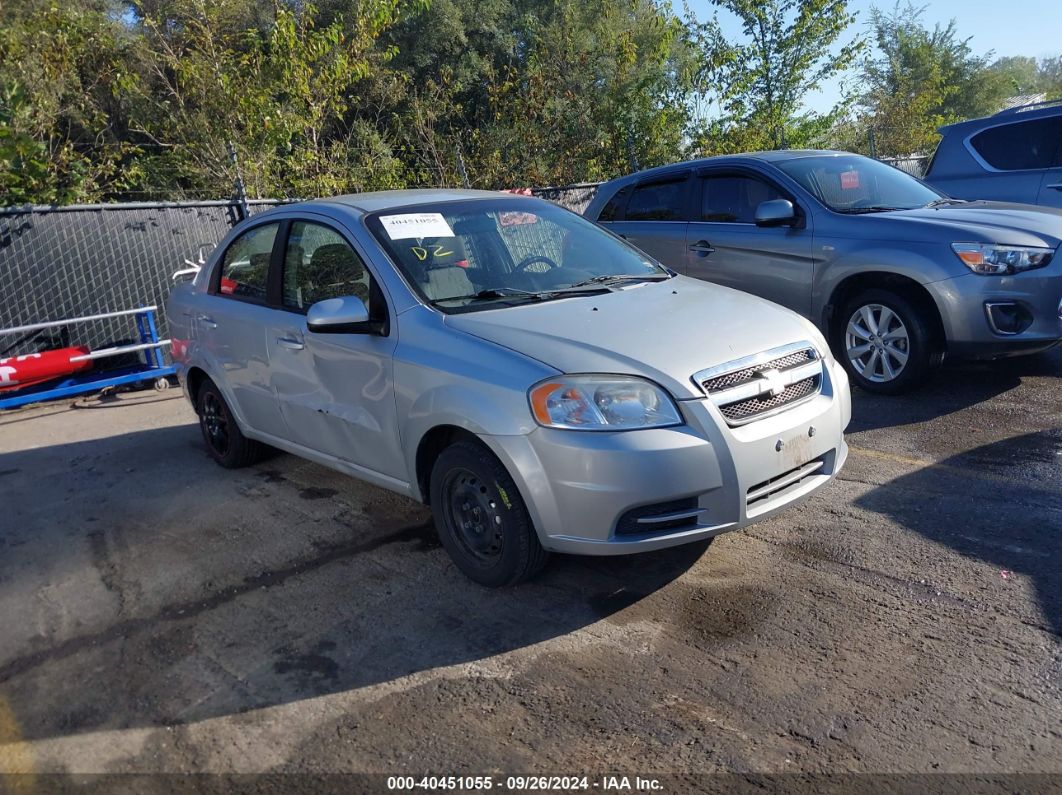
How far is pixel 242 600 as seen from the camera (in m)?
4.11

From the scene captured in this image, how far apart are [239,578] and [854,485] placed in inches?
128

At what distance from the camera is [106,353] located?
8.68 meters

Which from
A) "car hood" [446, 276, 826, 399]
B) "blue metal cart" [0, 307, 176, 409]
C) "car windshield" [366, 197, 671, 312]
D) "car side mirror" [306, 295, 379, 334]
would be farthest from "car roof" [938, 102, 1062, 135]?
"blue metal cart" [0, 307, 176, 409]

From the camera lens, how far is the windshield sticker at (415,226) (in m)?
4.52

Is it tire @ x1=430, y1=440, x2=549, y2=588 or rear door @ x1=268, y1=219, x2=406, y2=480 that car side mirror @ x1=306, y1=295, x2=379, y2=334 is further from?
tire @ x1=430, y1=440, x2=549, y2=588

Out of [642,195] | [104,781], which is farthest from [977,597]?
[642,195]

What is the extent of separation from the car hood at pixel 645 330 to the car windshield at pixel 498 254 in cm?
21

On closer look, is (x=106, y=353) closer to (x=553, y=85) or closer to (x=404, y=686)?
(x=404, y=686)

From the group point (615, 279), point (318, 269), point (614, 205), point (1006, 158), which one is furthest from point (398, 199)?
point (1006, 158)

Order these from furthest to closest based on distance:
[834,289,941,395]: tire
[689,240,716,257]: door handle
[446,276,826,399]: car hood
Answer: [689,240,716,257]: door handle < [834,289,941,395]: tire < [446,276,826,399]: car hood

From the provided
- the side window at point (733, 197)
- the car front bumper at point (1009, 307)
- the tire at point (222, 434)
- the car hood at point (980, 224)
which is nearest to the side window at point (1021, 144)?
the car hood at point (980, 224)

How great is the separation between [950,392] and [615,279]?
317 cm

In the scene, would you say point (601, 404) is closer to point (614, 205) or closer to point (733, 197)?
point (733, 197)

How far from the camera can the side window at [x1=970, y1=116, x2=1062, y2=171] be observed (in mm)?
8523
